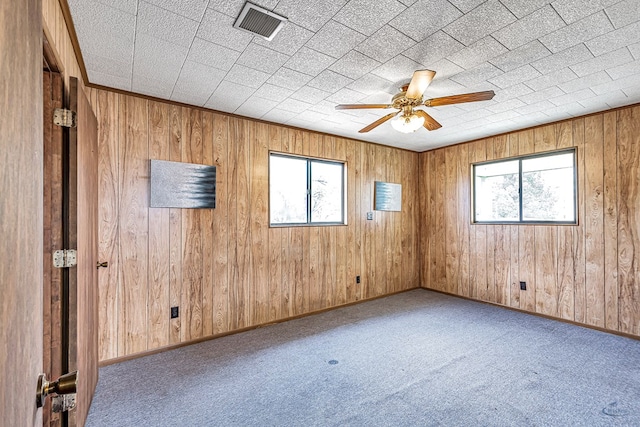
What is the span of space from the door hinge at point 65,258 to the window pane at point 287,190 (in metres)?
2.25

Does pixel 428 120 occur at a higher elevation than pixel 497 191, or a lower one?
higher

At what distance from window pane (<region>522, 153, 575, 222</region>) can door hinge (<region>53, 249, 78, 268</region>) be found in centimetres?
486

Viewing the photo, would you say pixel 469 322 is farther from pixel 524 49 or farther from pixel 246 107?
pixel 246 107

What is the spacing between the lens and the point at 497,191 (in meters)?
4.52

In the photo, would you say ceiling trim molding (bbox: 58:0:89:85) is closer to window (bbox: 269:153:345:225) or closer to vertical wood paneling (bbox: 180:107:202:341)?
vertical wood paneling (bbox: 180:107:202:341)

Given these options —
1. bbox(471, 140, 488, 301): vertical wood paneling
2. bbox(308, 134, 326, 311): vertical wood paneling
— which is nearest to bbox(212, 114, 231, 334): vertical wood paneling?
bbox(308, 134, 326, 311): vertical wood paneling

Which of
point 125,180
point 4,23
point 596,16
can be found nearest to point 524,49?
point 596,16

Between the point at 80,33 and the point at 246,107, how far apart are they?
4.97 feet

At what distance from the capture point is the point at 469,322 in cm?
373

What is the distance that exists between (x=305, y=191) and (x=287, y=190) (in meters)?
0.28

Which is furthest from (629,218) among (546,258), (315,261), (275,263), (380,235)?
(275,263)

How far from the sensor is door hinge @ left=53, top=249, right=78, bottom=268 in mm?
1631

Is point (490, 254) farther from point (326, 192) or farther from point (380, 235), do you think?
point (326, 192)

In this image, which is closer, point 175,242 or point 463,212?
point 175,242
